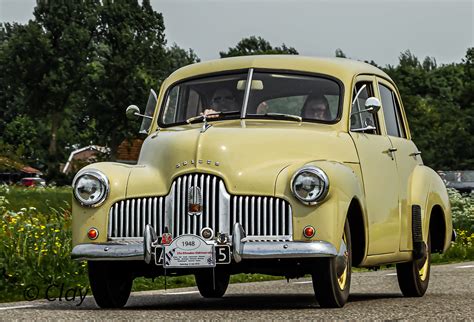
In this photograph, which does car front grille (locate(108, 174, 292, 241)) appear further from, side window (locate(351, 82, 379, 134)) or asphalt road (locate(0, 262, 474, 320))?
side window (locate(351, 82, 379, 134))

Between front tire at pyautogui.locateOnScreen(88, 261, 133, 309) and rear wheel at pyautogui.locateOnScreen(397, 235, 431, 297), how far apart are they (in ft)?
9.40

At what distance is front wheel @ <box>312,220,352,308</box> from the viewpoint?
9461mm

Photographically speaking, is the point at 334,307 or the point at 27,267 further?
the point at 27,267

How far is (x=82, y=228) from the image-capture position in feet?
32.8

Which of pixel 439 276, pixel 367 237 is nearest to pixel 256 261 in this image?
pixel 367 237

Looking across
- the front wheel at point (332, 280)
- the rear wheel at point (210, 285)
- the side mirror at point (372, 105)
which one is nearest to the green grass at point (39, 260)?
the rear wheel at point (210, 285)

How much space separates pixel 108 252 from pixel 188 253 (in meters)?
0.65

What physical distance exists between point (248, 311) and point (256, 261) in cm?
38

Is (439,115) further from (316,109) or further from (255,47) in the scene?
(316,109)

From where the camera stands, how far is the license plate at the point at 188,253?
9.39 m

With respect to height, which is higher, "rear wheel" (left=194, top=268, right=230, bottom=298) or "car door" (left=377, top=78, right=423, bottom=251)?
"car door" (left=377, top=78, right=423, bottom=251)

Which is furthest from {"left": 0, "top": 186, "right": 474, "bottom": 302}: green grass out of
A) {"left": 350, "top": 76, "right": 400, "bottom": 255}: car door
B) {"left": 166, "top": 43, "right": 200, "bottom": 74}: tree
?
{"left": 166, "top": 43, "right": 200, "bottom": 74}: tree

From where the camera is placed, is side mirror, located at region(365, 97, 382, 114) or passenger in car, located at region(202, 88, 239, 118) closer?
side mirror, located at region(365, 97, 382, 114)

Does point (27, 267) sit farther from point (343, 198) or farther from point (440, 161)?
point (440, 161)
